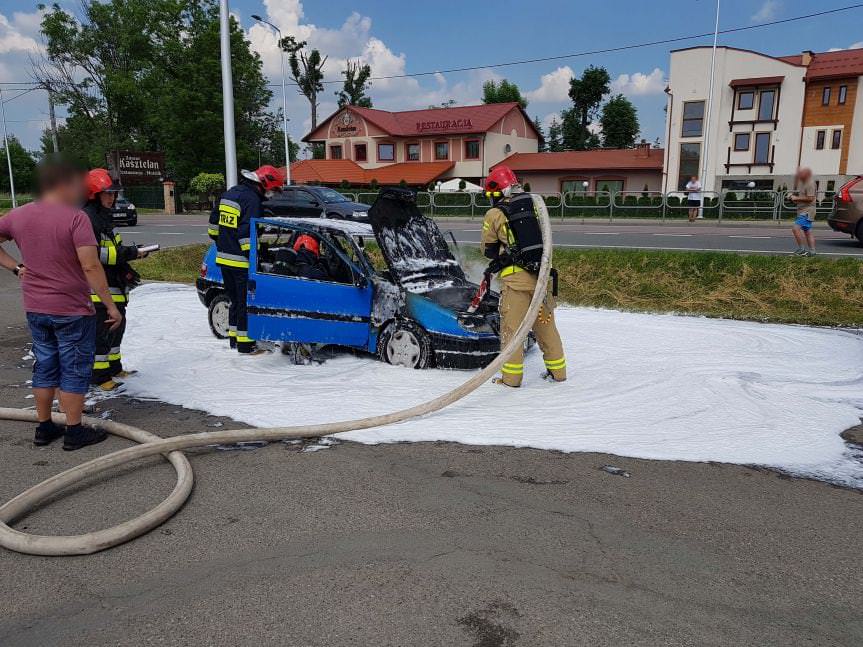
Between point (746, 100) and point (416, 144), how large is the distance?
22.8 meters

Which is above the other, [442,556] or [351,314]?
[351,314]

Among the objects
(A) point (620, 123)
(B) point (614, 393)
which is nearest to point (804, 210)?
(B) point (614, 393)

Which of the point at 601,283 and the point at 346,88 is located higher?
the point at 346,88

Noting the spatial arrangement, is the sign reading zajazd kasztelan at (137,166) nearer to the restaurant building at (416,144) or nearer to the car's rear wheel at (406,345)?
the restaurant building at (416,144)

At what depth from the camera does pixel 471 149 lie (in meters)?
48.7

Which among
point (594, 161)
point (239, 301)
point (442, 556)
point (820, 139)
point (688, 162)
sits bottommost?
point (442, 556)

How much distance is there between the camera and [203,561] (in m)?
3.19

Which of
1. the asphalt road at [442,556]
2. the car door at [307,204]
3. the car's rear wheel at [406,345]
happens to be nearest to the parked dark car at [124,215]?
the car door at [307,204]

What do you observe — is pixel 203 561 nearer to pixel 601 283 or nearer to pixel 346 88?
pixel 601 283

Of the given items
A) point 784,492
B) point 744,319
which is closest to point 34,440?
point 784,492

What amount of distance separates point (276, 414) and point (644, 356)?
409 centimetres

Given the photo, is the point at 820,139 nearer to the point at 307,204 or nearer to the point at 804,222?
the point at 804,222

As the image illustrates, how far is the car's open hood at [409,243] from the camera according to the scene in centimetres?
684

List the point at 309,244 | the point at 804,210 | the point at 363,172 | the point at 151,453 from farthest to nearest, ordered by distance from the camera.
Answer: the point at 363,172 < the point at 804,210 < the point at 309,244 < the point at 151,453
